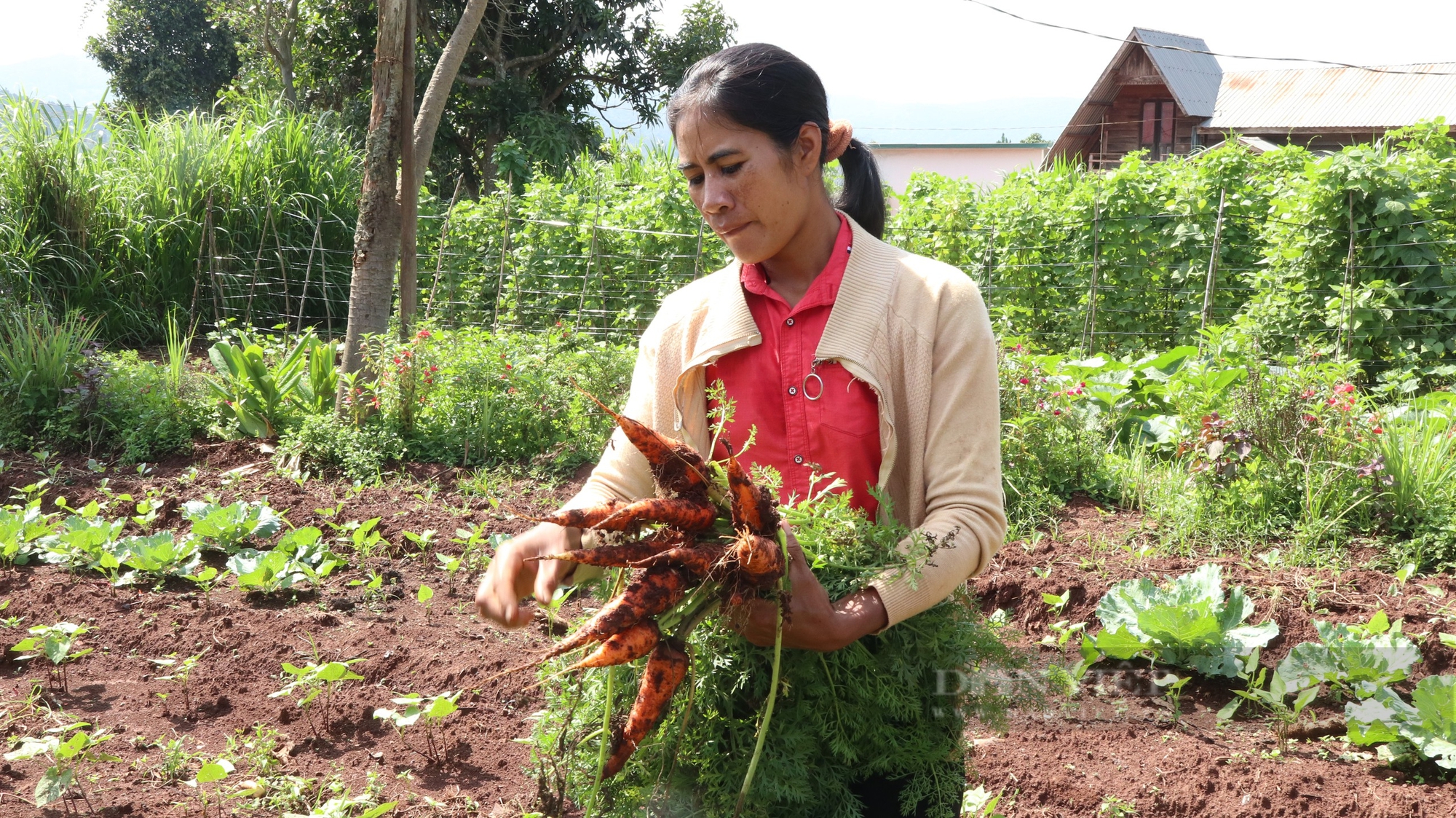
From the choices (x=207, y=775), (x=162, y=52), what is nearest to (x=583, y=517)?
(x=207, y=775)

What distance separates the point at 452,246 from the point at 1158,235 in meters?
6.30

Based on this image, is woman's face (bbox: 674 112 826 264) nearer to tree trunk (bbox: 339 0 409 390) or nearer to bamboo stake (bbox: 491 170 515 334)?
tree trunk (bbox: 339 0 409 390)

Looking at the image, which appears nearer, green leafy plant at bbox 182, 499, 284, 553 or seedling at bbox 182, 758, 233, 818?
seedling at bbox 182, 758, 233, 818

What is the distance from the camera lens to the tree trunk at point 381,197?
573 cm

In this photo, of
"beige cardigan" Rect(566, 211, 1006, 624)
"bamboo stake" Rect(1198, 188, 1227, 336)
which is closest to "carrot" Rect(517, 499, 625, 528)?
"beige cardigan" Rect(566, 211, 1006, 624)

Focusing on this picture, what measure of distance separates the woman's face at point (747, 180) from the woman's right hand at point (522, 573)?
0.50 metres

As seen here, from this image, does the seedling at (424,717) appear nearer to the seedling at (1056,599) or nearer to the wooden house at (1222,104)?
the seedling at (1056,599)

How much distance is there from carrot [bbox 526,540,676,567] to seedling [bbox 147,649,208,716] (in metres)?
2.20

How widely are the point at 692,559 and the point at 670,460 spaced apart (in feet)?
0.48

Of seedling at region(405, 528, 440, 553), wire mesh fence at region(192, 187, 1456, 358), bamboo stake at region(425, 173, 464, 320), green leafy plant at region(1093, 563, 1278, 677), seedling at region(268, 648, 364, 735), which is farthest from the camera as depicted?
bamboo stake at region(425, 173, 464, 320)

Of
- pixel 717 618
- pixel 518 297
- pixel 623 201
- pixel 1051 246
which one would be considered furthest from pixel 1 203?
pixel 717 618

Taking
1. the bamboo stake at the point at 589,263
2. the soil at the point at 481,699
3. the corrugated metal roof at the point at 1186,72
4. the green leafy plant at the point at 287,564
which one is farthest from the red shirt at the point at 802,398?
the corrugated metal roof at the point at 1186,72

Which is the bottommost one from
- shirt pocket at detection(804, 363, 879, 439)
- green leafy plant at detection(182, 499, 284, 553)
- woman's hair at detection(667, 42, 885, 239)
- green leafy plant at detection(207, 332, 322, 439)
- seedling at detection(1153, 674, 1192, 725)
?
seedling at detection(1153, 674, 1192, 725)

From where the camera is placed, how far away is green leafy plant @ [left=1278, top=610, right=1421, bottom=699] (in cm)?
301
